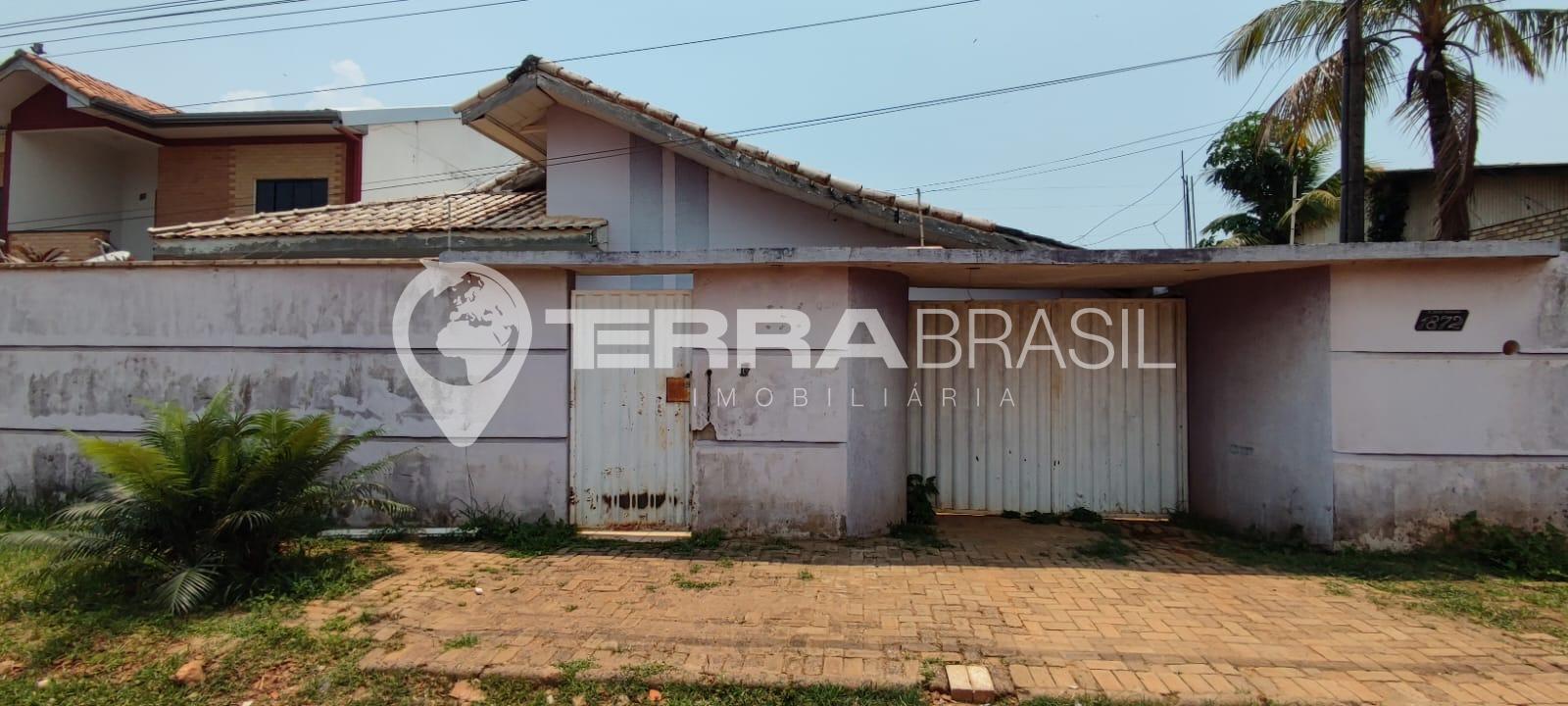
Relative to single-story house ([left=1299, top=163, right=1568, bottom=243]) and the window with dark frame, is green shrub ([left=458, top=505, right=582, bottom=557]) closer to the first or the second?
the window with dark frame

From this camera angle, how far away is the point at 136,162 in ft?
48.0

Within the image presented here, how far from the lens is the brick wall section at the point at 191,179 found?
14.1m

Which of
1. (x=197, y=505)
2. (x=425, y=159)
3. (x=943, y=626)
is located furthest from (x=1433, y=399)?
(x=425, y=159)

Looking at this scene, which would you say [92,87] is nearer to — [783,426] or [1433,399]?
[783,426]

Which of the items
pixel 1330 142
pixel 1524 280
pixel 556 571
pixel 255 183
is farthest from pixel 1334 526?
pixel 255 183

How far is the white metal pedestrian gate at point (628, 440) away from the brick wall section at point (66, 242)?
512 inches

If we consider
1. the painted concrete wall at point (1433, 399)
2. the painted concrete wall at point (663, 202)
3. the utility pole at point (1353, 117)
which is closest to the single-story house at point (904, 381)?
the painted concrete wall at point (1433, 399)

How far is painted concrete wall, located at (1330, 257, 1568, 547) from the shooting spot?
17.2 feet

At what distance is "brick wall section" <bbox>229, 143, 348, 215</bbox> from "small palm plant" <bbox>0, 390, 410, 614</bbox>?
11.2 meters

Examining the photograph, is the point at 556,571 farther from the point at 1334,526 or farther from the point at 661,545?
the point at 1334,526

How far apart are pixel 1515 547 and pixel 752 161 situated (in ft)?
24.0

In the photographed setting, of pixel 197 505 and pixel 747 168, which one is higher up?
pixel 747 168

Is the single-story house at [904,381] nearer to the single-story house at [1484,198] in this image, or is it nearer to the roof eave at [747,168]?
the roof eave at [747,168]

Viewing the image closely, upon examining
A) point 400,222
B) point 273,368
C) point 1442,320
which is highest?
point 400,222
